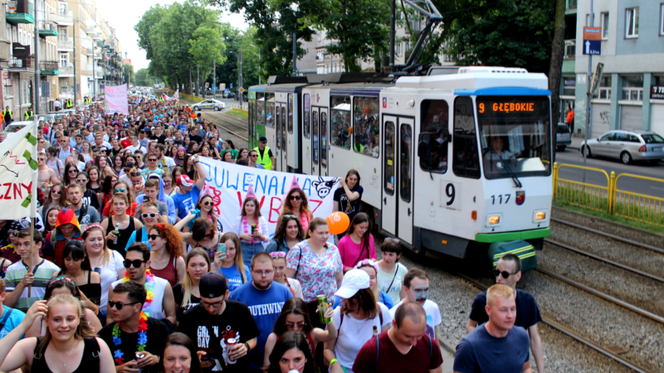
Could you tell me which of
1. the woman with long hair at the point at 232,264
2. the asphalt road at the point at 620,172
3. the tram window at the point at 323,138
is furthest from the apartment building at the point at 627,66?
the woman with long hair at the point at 232,264

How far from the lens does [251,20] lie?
4291 centimetres

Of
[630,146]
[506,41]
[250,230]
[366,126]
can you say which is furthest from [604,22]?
[250,230]

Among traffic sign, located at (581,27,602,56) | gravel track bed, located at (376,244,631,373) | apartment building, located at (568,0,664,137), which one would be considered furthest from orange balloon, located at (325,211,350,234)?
apartment building, located at (568,0,664,137)

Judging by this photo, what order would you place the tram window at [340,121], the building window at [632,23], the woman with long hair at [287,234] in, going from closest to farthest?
1. the woman with long hair at [287,234]
2. the tram window at [340,121]
3. the building window at [632,23]

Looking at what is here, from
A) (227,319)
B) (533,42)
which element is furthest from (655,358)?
(533,42)

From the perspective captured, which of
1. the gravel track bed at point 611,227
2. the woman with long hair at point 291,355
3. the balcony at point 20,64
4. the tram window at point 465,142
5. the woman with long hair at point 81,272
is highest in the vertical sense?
the balcony at point 20,64

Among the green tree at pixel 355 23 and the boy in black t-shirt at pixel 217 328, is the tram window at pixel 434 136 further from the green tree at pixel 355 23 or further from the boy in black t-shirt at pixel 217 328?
the green tree at pixel 355 23

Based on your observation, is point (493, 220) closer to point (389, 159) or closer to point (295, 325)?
point (389, 159)

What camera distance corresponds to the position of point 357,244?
7.21 meters

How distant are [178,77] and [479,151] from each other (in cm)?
11617

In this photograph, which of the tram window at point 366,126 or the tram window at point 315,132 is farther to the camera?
the tram window at point 315,132

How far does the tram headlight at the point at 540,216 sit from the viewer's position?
1000cm

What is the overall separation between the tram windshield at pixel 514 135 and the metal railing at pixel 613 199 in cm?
469

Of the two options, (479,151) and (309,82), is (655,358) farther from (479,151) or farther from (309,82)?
(309,82)
